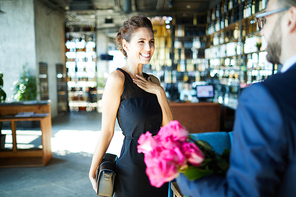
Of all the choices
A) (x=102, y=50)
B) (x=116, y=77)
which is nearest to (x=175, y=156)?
(x=116, y=77)

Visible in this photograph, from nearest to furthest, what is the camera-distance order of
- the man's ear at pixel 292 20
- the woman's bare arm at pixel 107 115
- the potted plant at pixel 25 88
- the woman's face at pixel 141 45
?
the man's ear at pixel 292 20, the woman's bare arm at pixel 107 115, the woman's face at pixel 141 45, the potted plant at pixel 25 88

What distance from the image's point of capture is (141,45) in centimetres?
156

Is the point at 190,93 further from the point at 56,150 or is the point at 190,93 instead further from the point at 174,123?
the point at 174,123

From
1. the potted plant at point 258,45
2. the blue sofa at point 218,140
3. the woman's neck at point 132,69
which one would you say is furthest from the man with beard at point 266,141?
the potted plant at point 258,45

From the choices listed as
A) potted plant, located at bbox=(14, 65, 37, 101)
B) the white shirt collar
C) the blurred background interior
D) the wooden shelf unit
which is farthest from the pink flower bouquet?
potted plant, located at bbox=(14, 65, 37, 101)

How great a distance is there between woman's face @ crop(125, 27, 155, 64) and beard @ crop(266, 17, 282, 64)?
926mm

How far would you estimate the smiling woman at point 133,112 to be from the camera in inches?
57.7

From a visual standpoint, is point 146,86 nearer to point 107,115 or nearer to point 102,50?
point 107,115

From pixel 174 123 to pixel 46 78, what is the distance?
8.91 m

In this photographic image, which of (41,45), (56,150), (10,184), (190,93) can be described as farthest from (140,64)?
(41,45)

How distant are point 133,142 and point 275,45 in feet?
3.40

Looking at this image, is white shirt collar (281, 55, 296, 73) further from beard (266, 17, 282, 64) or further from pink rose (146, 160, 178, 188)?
pink rose (146, 160, 178, 188)

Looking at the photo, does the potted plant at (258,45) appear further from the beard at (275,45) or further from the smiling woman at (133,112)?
the beard at (275,45)

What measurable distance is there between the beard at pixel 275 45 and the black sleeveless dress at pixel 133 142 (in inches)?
35.9
